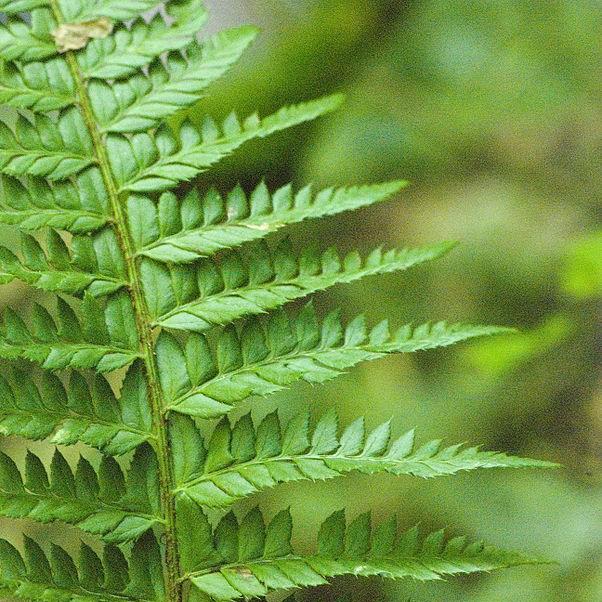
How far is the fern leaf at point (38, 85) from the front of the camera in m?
1.27

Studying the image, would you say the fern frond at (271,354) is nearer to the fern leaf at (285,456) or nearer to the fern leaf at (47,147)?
the fern leaf at (285,456)

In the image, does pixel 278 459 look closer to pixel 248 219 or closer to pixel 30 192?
pixel 248 219

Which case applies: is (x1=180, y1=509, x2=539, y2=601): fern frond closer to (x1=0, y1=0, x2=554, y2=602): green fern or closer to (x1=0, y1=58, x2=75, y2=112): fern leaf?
(x1=0, y1=0, x2=554, y2=602): green fern

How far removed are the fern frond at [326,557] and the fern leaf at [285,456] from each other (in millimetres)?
59

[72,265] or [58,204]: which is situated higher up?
[58,204]

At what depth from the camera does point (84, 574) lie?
47.1 inches

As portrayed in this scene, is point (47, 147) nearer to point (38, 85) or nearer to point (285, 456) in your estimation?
point (38, 85)

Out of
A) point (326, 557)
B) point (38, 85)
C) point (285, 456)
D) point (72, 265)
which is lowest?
point (326, 557)

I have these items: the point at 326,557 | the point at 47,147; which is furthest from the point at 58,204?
the point at 326,557

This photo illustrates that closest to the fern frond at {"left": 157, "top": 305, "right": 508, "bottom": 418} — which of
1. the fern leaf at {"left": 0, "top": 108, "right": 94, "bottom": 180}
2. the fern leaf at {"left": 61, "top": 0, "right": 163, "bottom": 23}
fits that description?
the fern leaf at {"left": 0, "top": 108, "right": 94, "bottom": 180}

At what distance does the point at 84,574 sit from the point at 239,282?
56 centimetres

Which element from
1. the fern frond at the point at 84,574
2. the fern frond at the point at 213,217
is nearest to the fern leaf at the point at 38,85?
the fern frond at the point at 213,217

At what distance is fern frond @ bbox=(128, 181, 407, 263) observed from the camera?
128 cm

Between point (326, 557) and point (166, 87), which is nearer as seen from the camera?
point (326, 557)
